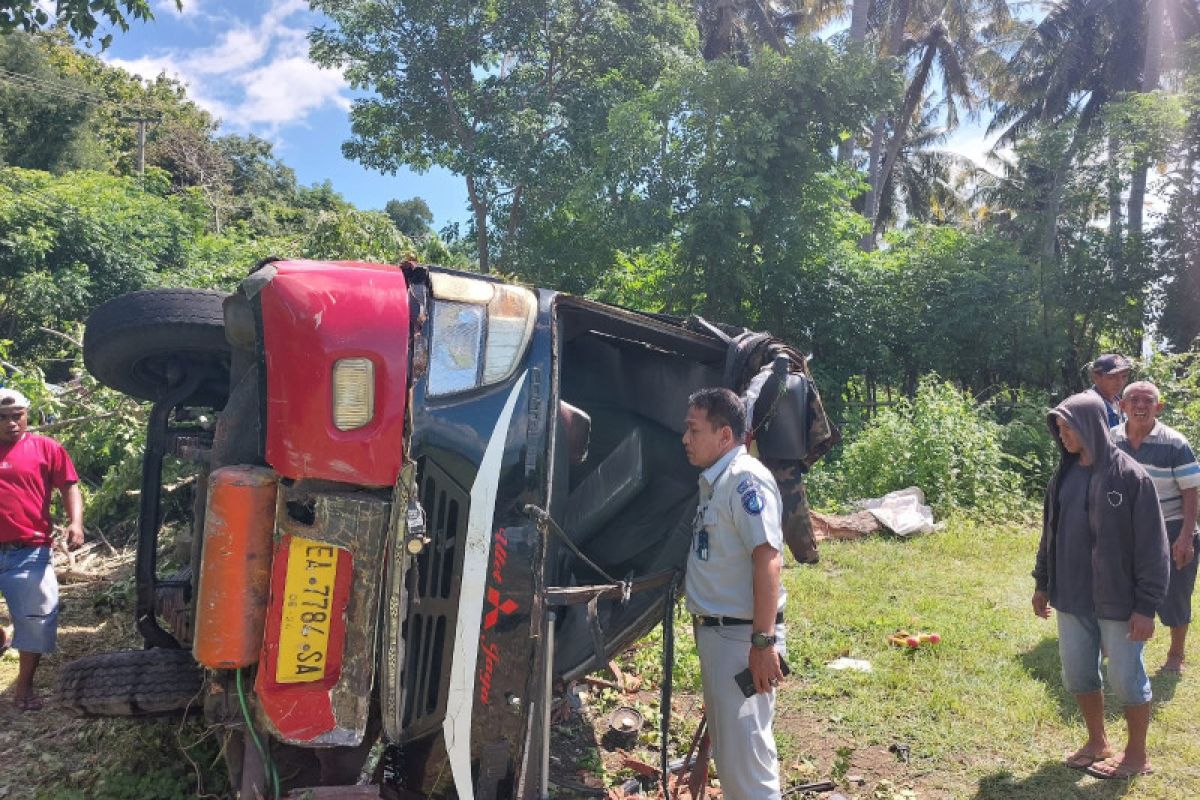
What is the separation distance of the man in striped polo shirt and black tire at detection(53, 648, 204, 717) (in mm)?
4636

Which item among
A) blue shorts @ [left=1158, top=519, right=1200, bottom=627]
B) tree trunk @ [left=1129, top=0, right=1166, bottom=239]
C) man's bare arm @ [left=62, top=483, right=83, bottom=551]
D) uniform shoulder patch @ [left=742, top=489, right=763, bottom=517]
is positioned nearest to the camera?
uniform shoulder patch @ [left=742, top=489, right=763, bottom=517]

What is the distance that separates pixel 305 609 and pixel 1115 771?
3606 millimetres

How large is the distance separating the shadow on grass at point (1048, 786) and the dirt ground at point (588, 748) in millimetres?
346

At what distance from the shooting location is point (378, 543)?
8.20ft

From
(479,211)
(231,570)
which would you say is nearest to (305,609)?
(231,570)

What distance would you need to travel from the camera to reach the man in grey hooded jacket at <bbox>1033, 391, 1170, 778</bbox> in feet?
12.5

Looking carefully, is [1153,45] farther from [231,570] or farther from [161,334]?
[231,570]

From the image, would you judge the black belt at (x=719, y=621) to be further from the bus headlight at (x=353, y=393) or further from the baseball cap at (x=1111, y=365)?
the baseball cap at (x=1111, y=365)

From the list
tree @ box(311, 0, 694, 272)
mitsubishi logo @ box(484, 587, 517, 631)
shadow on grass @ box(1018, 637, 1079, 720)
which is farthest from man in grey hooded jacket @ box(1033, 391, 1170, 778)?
tree @ box(311, 0, 694, 272)

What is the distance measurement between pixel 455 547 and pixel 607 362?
1752 millimetres

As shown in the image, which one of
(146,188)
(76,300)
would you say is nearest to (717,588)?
(76,300)

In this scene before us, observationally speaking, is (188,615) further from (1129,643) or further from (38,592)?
(1129,643)

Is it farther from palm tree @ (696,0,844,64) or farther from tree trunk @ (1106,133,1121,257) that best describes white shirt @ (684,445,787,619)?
palm tree @ (696,0,844,64)

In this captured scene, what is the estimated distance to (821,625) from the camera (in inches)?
239
